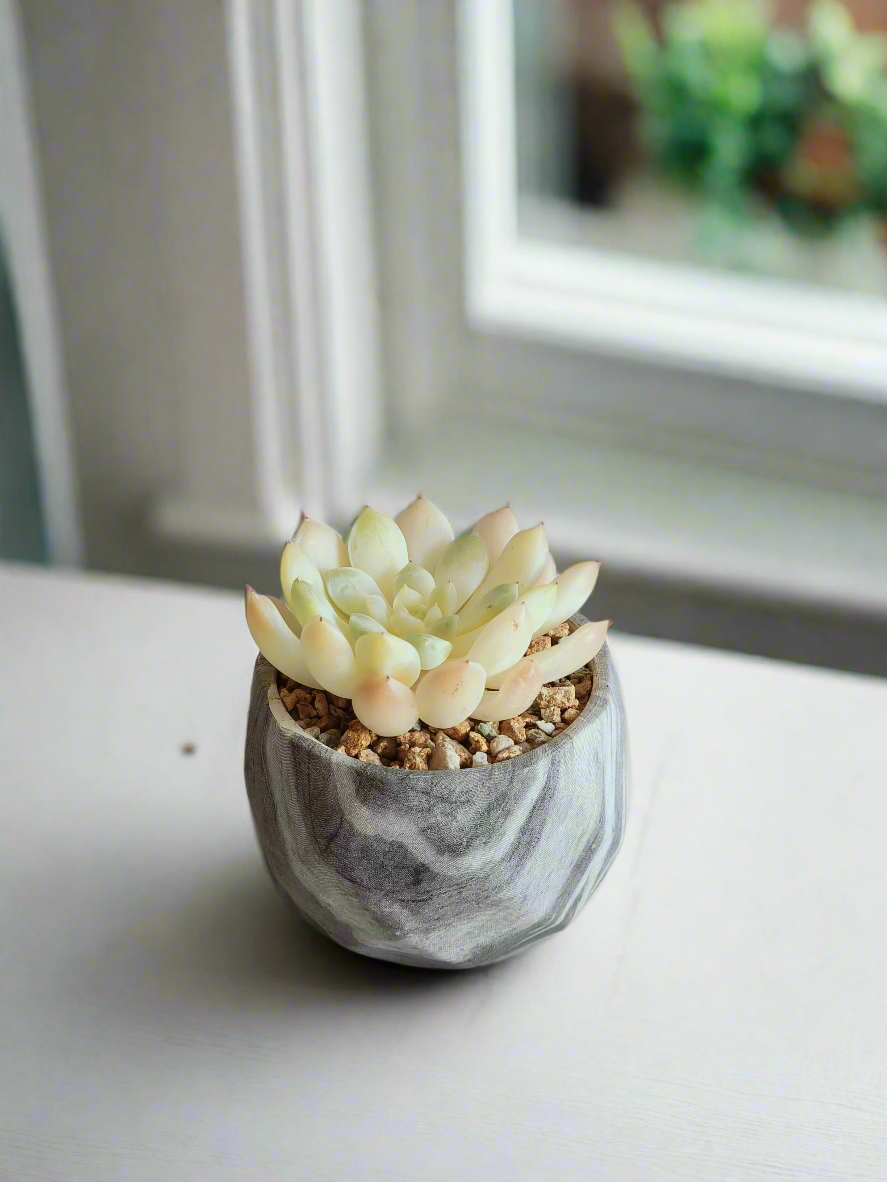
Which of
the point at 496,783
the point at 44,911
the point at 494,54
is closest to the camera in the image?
the point at 496,783

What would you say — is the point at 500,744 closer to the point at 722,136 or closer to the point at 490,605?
the point at 490,605

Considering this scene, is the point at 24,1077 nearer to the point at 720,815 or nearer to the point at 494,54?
the point at 720,815

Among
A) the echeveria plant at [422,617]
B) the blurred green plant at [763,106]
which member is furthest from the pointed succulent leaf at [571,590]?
the blurred green plant at [763,106]

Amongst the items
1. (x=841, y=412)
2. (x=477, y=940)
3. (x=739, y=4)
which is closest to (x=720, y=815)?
(x=477, y=940)

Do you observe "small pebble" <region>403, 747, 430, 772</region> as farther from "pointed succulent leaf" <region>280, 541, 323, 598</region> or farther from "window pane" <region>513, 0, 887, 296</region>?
"window pane" <region>513, 0, 887, 296</region>

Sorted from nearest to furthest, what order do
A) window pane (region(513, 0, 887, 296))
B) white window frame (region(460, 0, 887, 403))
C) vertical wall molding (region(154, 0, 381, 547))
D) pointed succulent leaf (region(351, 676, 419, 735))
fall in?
pointed succulent leaf (region(351, 676, 419, 735))
vertical wall molding (region(154, 0, 381, 547))
white window frame (region(460, 0, 887, 403))
window pane (region(513, 0, 887, 296))

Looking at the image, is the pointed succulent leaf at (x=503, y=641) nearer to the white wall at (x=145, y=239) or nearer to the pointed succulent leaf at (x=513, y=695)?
the pointed succulent leaf at (x=513, y=695)

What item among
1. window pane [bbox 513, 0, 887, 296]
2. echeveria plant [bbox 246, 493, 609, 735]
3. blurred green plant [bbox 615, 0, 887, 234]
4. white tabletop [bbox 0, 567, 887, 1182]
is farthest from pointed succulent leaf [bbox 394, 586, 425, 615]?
blurred green plant [bbox 615, 0, 887, 234]

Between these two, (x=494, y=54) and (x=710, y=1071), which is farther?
(x=494, y=54)

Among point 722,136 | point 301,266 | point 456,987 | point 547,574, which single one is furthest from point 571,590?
point 722,136
